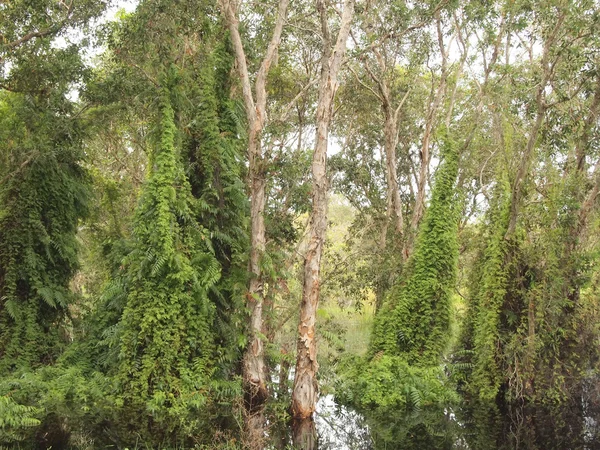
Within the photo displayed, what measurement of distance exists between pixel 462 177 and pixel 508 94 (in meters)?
7.46

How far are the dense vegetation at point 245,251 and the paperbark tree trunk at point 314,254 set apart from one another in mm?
45

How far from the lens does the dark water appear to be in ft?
38.0

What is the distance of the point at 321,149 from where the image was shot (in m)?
12.4

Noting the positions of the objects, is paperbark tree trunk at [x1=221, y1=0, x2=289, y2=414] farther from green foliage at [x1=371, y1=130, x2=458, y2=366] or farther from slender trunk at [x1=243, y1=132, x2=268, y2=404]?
green foliage at [x1=371, y1=130, x2=458, y2=366]

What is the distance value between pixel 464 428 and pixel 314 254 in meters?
5.05

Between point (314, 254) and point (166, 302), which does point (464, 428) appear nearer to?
point (314, 254)

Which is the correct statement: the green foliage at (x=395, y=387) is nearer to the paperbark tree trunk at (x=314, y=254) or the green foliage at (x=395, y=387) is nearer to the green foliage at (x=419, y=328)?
the green foliage at (x=419, y=328)

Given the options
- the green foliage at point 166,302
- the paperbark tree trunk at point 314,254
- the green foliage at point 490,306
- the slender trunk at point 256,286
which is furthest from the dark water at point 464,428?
the green foliage at point 166,302

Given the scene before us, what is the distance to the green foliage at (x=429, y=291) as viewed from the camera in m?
15.6

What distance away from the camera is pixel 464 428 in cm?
1288

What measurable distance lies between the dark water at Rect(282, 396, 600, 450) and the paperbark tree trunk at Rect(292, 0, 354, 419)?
821 mm

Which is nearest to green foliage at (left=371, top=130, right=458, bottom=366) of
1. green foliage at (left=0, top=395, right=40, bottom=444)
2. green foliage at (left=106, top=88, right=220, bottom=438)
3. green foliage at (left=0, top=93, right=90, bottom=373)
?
green foliage at (left=106, top=88, right=220, bottom=438)

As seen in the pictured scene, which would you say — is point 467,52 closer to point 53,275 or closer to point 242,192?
point 242,192

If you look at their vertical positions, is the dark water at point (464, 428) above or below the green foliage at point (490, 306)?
below
